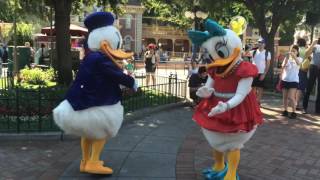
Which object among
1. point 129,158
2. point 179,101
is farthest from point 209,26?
point 179,101

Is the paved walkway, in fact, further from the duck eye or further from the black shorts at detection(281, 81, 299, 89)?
the duck eye

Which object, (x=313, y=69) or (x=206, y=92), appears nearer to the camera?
(x=206, y=92)

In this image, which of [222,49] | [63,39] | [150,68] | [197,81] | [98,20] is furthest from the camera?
[150,68]

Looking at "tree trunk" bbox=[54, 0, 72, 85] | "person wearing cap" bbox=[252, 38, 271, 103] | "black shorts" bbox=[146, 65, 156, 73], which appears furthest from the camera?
"black shorts" bbox=[146, 65, 156, 73]

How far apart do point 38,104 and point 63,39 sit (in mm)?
4542

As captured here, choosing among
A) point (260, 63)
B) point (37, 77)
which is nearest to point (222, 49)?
point (260, 63)

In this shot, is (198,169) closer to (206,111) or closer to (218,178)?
(218,178)

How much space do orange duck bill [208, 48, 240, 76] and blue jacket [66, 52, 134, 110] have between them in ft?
3.31

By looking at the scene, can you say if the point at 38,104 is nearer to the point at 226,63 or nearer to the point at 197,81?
the point at 197,81

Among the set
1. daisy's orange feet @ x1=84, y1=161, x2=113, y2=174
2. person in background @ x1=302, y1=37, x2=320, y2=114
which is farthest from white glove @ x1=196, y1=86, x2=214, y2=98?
person in background @ x1=302, y1=37, x2=320, y2=114

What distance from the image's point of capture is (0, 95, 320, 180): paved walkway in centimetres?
599

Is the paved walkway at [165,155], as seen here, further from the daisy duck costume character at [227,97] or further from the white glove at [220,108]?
the white glove at [220,108]

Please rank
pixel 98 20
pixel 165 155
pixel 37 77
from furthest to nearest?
pixel 37 77 < pixel 165 155 < pixel 98 20

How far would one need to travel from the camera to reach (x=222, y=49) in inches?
206
